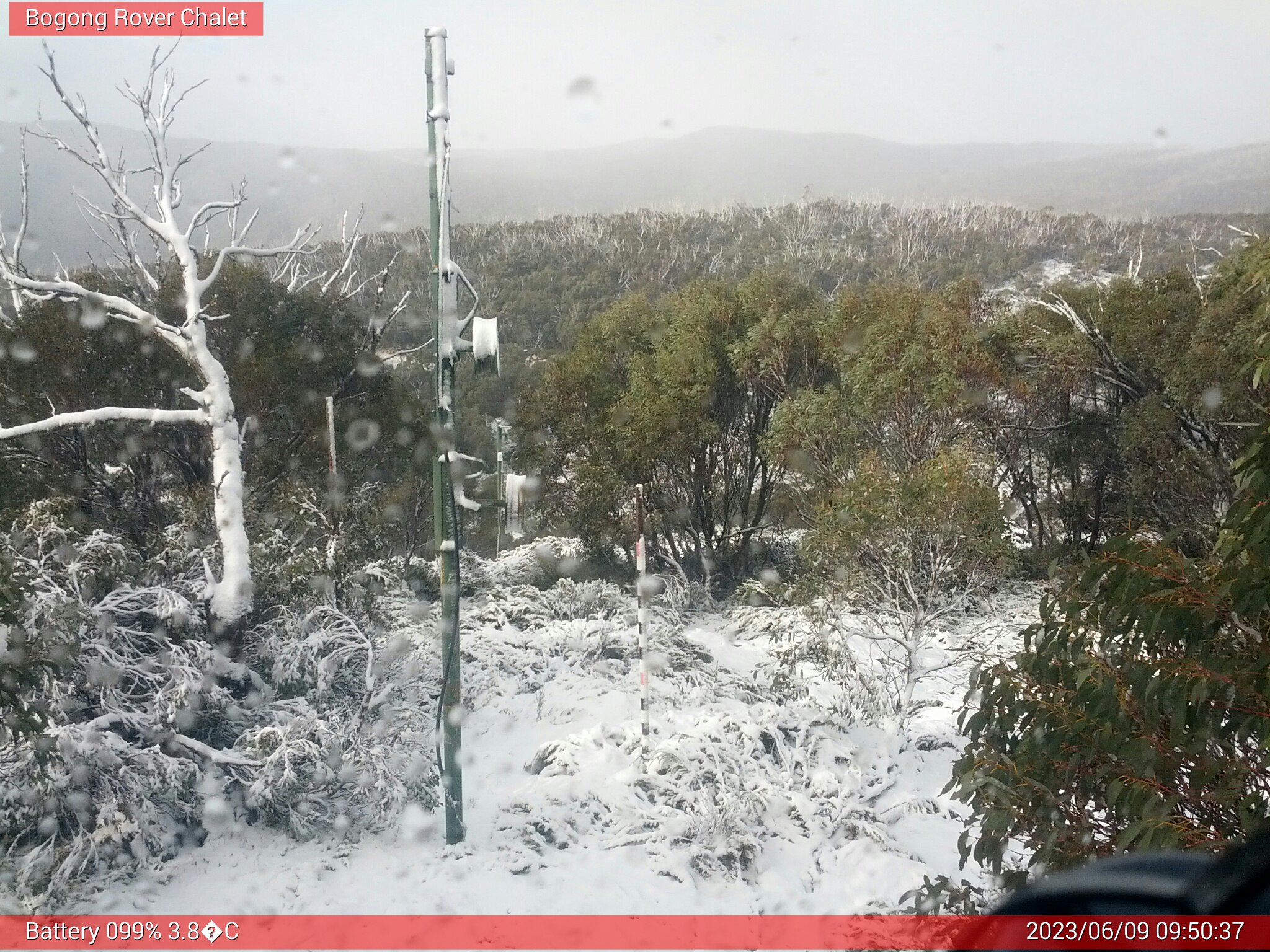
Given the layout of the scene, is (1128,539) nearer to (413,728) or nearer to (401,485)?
(413,728)

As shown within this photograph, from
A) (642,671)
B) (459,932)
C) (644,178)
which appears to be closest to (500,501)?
(642,671)

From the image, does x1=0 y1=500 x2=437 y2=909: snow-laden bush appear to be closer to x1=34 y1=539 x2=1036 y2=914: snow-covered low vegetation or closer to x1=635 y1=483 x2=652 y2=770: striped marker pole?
x1=34 y1=539 x2=1036 y2=914: snow-covered low vegetation

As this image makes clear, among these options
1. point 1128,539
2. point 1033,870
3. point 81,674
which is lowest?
point 81,674

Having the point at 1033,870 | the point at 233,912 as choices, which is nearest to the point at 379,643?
the point at 233,912

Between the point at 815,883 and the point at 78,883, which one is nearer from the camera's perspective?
the point at 78,883

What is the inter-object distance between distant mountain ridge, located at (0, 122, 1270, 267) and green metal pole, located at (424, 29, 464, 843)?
0.90 feet

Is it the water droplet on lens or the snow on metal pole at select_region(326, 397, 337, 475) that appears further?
the water droplet on lens

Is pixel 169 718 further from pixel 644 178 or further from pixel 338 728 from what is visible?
pixel 644 178

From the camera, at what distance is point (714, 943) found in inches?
185

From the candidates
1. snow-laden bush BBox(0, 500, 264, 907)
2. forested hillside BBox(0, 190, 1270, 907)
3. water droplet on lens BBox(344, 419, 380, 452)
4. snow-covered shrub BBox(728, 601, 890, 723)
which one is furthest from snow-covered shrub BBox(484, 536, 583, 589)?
snow-laden bush BBox(0, 500, 264, 907)

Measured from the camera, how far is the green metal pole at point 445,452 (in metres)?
5.16

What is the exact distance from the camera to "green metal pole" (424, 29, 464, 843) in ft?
16.9

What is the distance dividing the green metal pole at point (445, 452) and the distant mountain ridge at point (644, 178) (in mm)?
273

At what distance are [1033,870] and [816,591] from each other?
6022 millimetres
